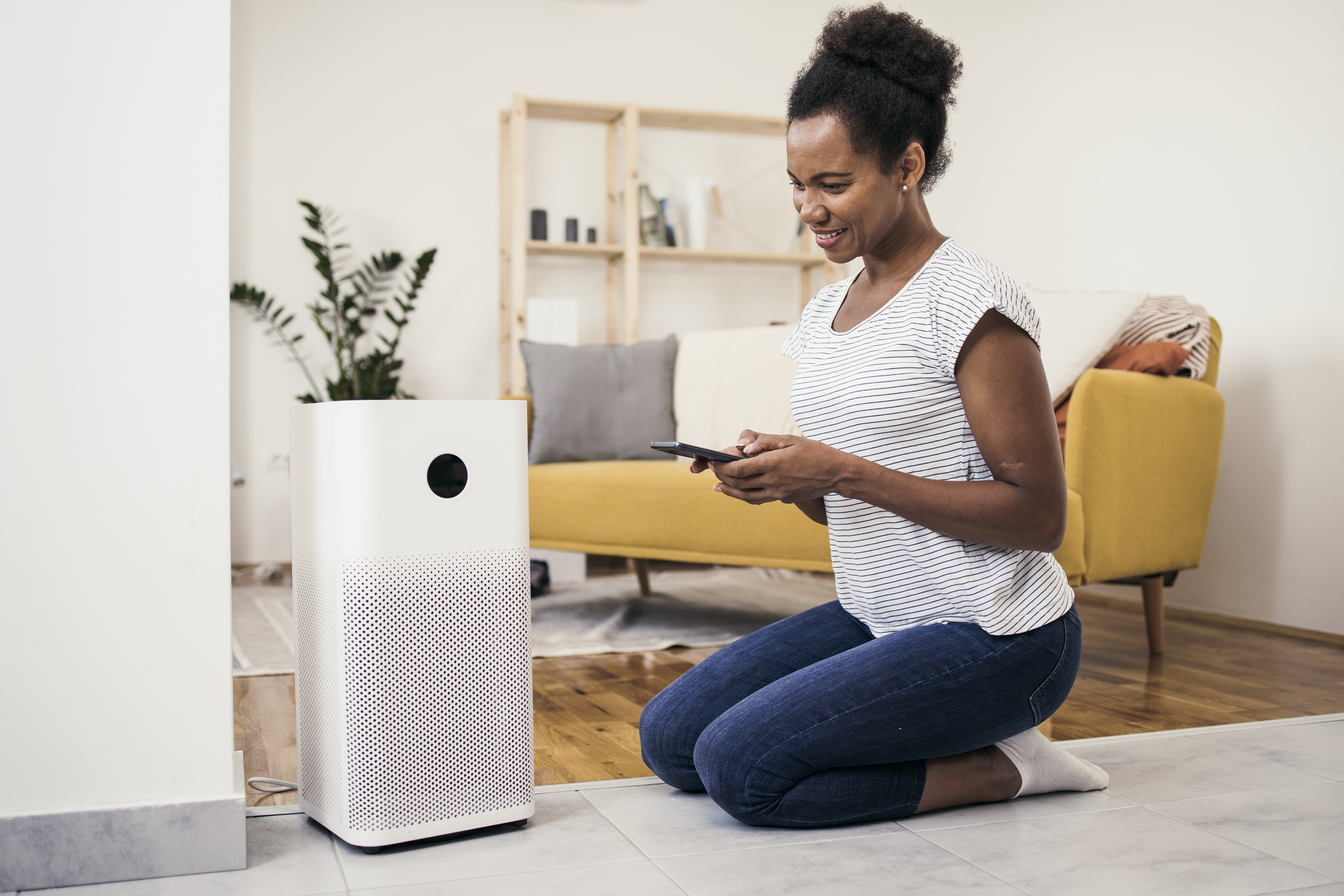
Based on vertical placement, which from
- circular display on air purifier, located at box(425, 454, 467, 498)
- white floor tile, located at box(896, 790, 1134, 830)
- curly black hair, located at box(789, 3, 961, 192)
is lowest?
white floor tile, located at box(896, 790, 1134, 830)

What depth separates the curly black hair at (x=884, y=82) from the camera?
1293 millimetres

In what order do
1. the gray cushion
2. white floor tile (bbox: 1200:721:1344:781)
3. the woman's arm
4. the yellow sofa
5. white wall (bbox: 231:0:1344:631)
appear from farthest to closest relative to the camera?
1. the gray cushion
2. white wall (bbox: 231:0:1344:631)
3. the yellow sofa
4. white floor tile (bbox: 1200:721:1344:781)
5. the woman's arm

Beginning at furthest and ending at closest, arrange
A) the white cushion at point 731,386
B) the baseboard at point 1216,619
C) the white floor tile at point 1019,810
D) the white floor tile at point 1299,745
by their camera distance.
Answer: the white cushion at point 731,386 → the baseboard at point 1216,619 → the white floor tile at point 1299,745 → the white floor tile at point 1019,810

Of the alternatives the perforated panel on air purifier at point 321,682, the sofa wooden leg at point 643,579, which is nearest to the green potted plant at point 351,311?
the sofa wooden leg at point 643,579

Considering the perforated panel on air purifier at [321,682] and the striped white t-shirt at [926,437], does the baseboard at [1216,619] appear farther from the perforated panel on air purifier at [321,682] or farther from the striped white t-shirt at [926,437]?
the perforated panel on air purifier at [321,682]

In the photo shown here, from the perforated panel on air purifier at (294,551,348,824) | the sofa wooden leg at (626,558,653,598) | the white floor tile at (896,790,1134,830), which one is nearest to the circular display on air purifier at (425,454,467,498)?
the perforated panel on air purifier at (294,551,348,824)

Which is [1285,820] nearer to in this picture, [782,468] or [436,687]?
[782,468]

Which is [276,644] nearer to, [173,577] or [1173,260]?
[173,577]

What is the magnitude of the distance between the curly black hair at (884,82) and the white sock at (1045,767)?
73 cm

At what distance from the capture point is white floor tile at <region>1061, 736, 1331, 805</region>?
147cm

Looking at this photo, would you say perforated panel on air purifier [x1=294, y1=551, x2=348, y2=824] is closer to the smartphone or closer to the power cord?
the power cord

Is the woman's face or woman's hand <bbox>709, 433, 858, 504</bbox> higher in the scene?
the woman's face

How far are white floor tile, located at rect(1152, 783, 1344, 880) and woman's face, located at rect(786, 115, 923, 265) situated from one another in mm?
801

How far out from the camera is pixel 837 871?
1.18 meters
